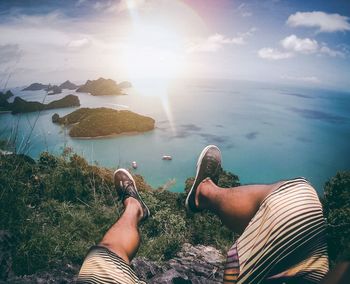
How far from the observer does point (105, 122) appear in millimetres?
16672

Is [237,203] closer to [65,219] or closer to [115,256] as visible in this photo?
[115,256]

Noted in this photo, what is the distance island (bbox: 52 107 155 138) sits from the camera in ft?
48.5

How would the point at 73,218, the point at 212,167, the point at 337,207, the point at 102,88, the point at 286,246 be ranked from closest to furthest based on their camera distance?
the point at 286,246 < the point at 212,167 < the point at 73,218 < the point at 337,207 < the point at 102,88

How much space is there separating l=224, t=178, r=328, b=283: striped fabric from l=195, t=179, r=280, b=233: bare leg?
0.48 feet

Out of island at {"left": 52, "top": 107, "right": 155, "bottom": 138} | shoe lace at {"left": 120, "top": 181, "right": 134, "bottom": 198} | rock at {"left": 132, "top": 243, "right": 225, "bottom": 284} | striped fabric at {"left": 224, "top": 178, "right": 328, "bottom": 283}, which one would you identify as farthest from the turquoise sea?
striped fabric at {"left": 224, "top": 178, "right": 328, "bottom": 283}

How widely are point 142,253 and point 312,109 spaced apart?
38.5 m

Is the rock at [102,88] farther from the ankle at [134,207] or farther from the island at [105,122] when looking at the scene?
the ankle at [134,207]

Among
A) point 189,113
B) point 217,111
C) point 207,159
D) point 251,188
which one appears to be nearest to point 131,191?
point 207,159

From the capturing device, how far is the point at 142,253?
2426 mm

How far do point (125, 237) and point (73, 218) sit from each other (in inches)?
54.4

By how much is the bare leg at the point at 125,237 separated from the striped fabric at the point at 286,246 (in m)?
0.57

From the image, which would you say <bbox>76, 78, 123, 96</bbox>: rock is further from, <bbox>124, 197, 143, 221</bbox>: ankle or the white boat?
<bbox>124, 197, 143, 221</bbox>: ankle

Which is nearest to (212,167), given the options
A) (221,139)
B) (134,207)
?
(134,207)

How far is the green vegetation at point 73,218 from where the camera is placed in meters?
2.13
